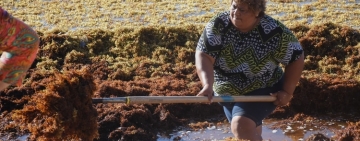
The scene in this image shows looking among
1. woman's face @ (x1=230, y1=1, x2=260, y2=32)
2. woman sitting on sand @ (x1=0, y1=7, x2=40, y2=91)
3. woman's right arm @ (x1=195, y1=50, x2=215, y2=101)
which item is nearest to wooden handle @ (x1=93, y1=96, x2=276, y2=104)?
woman's right arm @ (x1=195, y1=50, x2=215, y2=101)

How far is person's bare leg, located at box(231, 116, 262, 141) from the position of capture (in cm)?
426

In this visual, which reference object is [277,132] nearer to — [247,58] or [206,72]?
[247,58]

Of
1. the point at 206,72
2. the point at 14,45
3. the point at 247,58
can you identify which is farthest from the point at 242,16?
the point at 14,45

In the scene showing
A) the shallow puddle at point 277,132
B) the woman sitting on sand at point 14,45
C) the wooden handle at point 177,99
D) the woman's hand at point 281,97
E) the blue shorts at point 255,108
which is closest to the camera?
the woman sitting on sand at point 14,45

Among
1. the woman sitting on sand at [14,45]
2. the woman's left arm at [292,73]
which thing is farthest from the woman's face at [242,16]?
the woman sitting on sand at [14,45]

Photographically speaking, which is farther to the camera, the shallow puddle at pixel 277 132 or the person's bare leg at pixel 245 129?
the shallow puddle at pixel 277 132

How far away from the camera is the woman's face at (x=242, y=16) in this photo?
429cm

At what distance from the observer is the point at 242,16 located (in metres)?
4.30

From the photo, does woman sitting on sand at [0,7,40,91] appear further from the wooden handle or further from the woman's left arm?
the woman's left arm

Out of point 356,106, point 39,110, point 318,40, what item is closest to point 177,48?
point 318,40

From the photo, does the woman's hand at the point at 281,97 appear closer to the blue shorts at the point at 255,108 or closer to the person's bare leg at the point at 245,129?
the blue shorts at the point at 255,108

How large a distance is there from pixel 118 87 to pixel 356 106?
2.62 m

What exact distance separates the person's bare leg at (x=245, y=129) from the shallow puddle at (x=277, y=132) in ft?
5.45

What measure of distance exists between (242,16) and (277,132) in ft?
7.16
